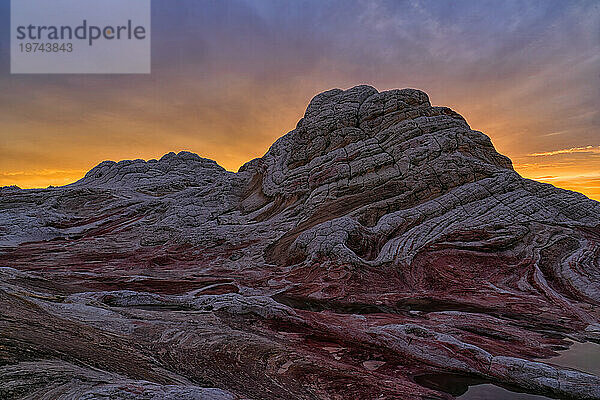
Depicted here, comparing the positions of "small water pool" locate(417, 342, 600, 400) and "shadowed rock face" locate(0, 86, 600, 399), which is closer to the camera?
"shadowed rock face" locate(0, 86, 600, 399)

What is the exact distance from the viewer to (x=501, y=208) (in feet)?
73.4

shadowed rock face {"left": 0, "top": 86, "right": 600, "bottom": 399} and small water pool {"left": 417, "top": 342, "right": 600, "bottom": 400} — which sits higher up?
shadowed rock face {"left": 0, "top": 86, "right": 600, "bottom": 399}

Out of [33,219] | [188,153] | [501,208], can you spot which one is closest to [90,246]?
[33,219]

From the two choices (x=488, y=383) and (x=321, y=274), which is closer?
(x=488, y=383)

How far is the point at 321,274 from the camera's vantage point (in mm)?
17516

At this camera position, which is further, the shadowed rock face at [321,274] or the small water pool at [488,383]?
the small water pool at [488,383]

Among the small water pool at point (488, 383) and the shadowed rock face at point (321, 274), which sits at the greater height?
the shadowed rock face at point (321, 274)

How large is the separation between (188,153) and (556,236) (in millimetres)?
55460

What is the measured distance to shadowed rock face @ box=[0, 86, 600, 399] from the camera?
744 cm

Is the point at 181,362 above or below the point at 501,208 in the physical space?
below

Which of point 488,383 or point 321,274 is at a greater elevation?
point 321,274

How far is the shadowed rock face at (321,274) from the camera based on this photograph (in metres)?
7.44

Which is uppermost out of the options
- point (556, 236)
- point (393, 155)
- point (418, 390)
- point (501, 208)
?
point (393, 155)

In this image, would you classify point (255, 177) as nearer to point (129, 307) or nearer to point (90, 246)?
point (90, 246)
